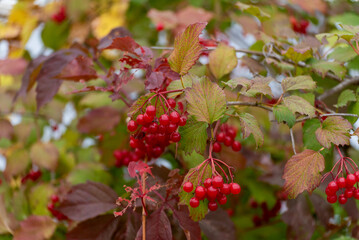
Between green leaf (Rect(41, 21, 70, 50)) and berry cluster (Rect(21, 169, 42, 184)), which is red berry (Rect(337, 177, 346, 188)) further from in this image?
green leaf (Rect(41, 21, 70, 50))

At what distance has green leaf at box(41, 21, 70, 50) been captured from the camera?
6.31ft

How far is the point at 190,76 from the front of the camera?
76 cm

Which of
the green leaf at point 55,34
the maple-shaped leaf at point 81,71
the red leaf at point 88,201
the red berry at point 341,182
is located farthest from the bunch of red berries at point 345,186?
the green leaf at point 55,34

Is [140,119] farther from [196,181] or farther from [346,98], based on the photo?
[346,98]

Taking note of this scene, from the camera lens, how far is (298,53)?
33.8 inches

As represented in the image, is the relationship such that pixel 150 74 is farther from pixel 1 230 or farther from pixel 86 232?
pixel 1 230

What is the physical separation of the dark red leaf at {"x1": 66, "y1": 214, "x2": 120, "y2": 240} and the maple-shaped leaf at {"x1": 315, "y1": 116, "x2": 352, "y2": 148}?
1.71 feet

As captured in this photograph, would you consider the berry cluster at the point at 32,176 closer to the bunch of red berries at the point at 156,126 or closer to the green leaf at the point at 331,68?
the bunch of red berries at the point at 156,126

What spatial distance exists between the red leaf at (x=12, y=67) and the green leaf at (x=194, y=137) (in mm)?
942

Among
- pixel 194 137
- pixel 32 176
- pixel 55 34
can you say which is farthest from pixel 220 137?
pixel 55 34

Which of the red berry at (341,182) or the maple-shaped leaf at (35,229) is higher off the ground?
the red berry at (341,182)

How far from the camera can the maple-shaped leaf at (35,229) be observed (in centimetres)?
99

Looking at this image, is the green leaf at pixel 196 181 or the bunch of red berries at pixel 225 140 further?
the bunch of red berries at pixel 225 140

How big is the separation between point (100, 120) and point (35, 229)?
1.29ft
